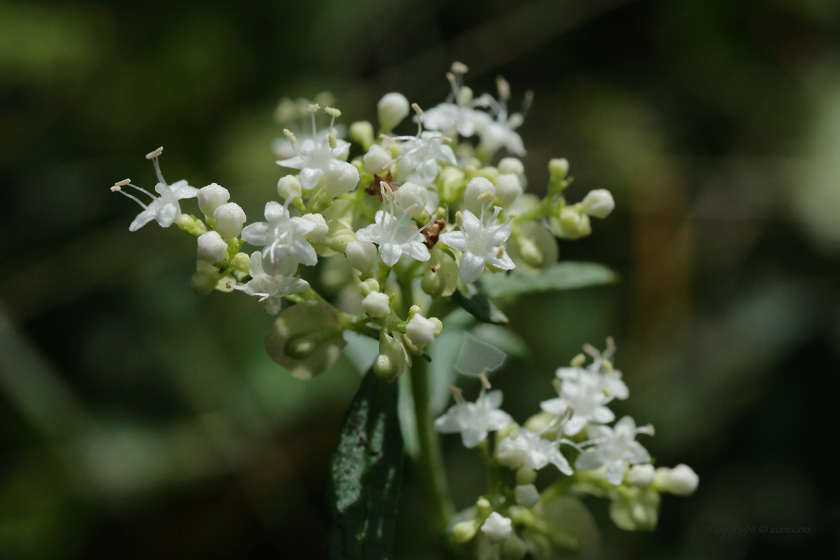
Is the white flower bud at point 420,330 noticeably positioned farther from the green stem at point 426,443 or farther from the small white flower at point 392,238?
the green stem at point 426,443

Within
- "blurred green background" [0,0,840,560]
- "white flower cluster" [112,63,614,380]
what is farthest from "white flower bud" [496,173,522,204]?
"blurred green background" [0,0,840,560]

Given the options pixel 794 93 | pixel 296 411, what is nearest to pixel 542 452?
pixel 296 411

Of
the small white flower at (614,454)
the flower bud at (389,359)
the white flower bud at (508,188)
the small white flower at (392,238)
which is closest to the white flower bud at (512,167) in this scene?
the white flower bud at (508,188)

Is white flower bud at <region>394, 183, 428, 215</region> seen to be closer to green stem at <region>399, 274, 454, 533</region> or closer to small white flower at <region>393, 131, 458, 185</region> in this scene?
small white flower at <region>393, 131, 458, 185</region>

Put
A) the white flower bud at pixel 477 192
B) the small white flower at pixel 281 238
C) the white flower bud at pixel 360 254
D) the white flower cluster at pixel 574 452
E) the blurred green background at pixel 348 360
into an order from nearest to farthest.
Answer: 1. the small white flower at pixel 281 238
2. the white flower bud at pixel 360 254
3. the white flower bud at pixel 477 192
4. the white flower cluster at pixel 574 452
5. the blurred green background at pixel 348 360

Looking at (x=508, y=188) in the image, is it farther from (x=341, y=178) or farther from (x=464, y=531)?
(x=464, y=531)

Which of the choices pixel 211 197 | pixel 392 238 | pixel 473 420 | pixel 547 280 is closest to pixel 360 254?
pixel 392 238
